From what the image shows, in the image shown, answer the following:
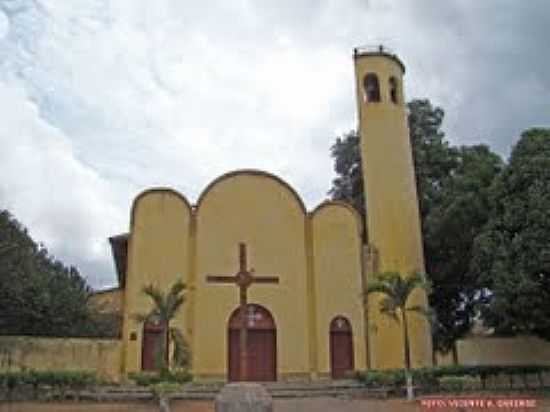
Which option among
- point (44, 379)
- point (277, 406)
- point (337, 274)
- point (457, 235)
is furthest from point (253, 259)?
point (44, 379)

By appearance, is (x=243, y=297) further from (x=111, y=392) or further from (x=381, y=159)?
(x=381, y=159)

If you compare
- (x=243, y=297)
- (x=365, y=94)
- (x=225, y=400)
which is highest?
(x=365, y=94)

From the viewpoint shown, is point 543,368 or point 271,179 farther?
point 271,179

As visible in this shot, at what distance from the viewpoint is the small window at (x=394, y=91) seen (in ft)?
105

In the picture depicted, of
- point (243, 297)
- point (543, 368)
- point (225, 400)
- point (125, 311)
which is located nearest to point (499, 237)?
point (543, 368)

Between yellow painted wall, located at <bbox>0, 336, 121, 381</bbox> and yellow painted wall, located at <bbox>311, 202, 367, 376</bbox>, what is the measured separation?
772 centimetres

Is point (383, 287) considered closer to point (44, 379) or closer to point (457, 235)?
point (457, 235)

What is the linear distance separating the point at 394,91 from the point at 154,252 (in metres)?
13.0

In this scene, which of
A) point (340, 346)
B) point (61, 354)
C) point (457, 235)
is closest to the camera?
point (61, 354)

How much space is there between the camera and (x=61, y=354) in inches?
1013

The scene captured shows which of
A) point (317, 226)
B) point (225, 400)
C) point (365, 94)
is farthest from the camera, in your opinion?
point (365, 94)

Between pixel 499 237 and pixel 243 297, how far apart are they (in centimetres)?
1189

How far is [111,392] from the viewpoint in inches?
843

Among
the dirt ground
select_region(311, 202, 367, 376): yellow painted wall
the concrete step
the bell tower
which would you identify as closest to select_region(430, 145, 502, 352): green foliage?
the bell tower
